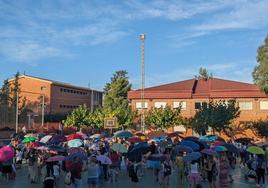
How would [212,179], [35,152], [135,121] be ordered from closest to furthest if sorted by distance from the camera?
[212,179] < [35,152] < [135,121]

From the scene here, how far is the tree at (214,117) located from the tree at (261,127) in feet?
20.9

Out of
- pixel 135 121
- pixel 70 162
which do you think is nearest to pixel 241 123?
pixel 135 121

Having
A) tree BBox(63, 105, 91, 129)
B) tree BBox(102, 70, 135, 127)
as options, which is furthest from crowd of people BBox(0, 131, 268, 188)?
tree BBox(102, 70, 135, 127)

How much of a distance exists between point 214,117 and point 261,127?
376 inches

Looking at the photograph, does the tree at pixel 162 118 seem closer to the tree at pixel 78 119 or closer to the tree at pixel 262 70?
the tree at pixel 78 119

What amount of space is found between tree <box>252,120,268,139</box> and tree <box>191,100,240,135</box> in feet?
20.9

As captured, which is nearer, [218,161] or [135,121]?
[218,161]

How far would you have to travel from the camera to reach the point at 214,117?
4578 centimetres

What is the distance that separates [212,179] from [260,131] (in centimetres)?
3883

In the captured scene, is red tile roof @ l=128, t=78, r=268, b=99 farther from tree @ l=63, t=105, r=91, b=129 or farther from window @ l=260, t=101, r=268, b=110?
tree @ l=63, t=105, r=91, b=129

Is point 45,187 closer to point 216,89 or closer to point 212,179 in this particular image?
point 212,179

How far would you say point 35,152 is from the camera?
18.5 metres

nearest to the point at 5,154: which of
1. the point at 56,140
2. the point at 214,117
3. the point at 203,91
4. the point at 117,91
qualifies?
the point at 56,140

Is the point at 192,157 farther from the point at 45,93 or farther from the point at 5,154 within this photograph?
the point at 45,93
